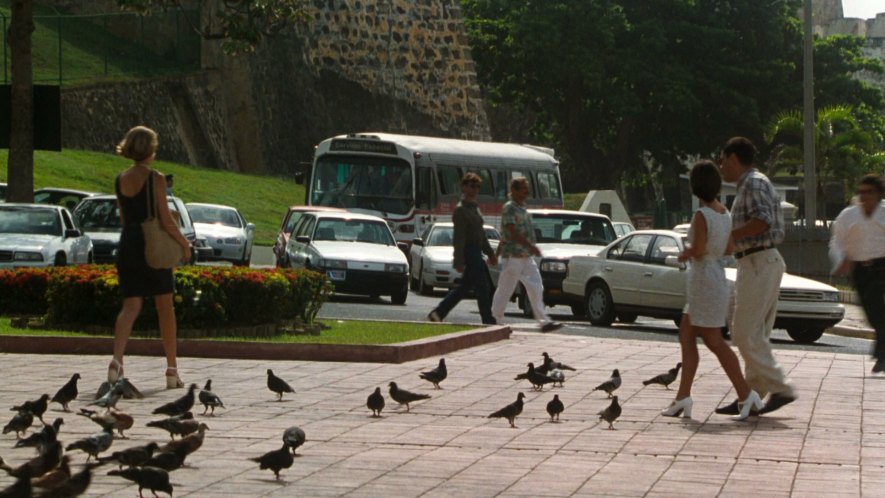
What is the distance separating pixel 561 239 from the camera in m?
26.0

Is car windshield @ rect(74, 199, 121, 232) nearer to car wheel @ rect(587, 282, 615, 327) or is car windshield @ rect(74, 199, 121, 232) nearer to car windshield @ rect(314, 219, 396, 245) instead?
car windshield @ rect(314, 219, 396, 245)

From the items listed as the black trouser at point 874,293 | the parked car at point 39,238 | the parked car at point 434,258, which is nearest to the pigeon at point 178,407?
the black trouser at point 874,293

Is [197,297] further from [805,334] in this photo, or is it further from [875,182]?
[805,334]

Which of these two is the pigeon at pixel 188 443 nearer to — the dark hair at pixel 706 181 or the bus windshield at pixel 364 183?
the dark hair at pixel 706 181

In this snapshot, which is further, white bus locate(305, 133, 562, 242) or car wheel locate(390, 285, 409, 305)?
white bus locate(305, 133, 562, 242)

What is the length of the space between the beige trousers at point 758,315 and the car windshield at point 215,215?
2465 centimetres

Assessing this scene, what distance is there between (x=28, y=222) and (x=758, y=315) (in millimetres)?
16293

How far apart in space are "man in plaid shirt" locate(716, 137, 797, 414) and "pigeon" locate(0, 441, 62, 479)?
16.0 ft

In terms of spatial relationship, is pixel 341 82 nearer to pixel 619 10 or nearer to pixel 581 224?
pixel 619 10

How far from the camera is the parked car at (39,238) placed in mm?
24094

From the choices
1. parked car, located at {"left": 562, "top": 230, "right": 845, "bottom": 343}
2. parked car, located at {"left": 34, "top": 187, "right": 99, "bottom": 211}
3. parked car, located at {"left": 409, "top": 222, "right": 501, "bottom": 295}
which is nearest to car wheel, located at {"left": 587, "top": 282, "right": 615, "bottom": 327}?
parked car, located at {"left": 562, "top": 230, "right": 845, "bottom": 343}

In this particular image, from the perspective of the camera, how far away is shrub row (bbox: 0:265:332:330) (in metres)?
15.9

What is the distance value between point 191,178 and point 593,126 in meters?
22.0

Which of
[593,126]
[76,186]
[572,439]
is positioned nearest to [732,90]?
[593,126]
